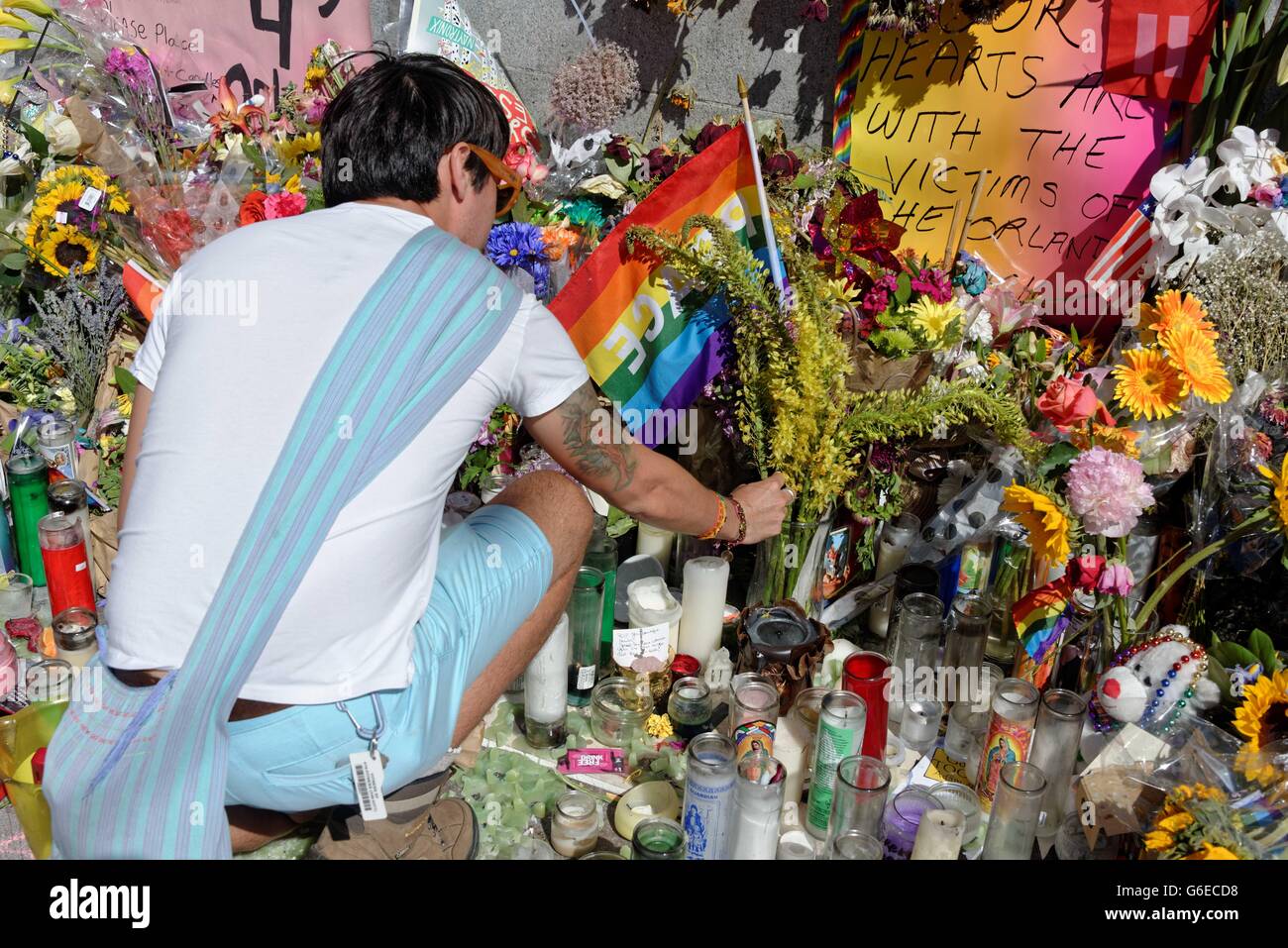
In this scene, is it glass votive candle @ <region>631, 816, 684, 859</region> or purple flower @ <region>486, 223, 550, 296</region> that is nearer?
glass votive candle @ <region>631, 816, 684, 859</region>

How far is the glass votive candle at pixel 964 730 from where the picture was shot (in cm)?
254

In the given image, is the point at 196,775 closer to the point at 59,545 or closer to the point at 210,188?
the point at 59,545

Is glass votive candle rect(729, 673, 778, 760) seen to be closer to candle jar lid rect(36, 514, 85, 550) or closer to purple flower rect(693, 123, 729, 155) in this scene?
purple flower rect(693, 123, 729, 155)

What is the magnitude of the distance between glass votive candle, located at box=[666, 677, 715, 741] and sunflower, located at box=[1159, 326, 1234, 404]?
1283 millimetres

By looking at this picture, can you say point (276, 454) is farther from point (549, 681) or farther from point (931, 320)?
point (931, 320)

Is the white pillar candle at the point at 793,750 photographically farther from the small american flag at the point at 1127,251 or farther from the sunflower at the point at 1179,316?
the small american flag at the point at 1127,251

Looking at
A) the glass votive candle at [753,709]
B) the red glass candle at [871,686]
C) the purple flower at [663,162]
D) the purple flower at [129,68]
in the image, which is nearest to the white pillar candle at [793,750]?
the glass votive candle at [753,709]

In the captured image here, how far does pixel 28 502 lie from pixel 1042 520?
9.26ft

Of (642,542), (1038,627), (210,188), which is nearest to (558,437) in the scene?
(642,542)

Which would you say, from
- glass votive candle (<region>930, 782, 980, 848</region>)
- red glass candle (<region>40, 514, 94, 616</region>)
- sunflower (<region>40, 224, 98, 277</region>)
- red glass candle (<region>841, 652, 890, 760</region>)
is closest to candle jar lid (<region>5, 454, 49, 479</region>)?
red glass candle (<region>40, 514, 94, 616</region>)

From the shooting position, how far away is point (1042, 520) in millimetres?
2238

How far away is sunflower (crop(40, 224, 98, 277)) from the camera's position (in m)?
3.47

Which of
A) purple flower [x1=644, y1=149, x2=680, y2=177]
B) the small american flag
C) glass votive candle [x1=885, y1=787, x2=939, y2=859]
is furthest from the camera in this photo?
purple flower [x1=644, y1=149, x2=680, y2=177]
